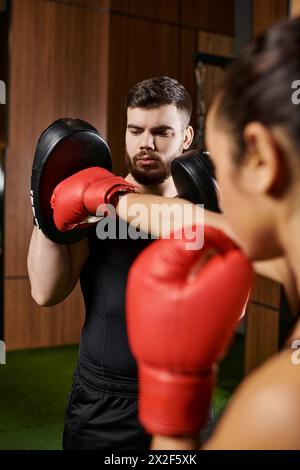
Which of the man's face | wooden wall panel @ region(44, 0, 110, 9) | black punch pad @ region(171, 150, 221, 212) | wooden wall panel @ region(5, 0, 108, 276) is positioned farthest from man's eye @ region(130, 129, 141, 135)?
wooden wall panel @ region(44, 0, 110, 9)

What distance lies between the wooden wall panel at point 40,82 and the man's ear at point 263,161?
355 centimetres

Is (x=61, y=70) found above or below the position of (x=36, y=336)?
above

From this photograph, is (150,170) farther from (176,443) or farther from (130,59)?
(130,59)

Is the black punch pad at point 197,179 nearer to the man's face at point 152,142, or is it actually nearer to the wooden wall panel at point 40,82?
the man's face at point 152,142

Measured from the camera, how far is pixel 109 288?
143cm

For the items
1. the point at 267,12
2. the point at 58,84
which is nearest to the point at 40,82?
the point at 58,84

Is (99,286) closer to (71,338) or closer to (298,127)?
(298,127)

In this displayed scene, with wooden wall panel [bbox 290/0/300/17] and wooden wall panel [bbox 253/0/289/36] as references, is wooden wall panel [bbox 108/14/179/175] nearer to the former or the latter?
wooden wall panel [bbox 253/0/289/36]

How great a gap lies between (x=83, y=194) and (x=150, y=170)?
0.42 meters

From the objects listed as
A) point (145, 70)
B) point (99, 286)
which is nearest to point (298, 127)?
point (99, 286)

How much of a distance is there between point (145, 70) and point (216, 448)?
168 inches

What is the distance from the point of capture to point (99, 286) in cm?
145

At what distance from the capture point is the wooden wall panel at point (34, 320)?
4125 millimetres
